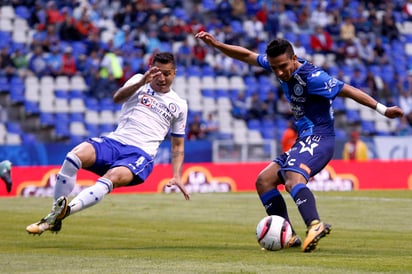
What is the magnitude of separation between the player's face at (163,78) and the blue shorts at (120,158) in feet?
2.81

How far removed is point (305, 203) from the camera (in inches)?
432

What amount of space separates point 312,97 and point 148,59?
20716mm

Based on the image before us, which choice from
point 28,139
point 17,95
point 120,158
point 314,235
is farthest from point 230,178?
point 314,235

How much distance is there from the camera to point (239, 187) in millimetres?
26594

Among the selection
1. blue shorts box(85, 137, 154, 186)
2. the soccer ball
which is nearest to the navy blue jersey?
the soccer ball

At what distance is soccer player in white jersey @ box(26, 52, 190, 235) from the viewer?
11.6 metres

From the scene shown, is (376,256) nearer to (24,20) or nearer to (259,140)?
(259,140)

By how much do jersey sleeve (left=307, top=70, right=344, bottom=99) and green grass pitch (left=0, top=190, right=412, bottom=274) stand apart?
176 centimetres

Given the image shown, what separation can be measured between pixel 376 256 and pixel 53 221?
3635mm

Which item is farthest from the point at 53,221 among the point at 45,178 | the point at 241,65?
the point at 241,65

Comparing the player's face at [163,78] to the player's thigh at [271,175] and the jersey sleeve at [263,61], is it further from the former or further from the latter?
the player's thigh at [271,175]

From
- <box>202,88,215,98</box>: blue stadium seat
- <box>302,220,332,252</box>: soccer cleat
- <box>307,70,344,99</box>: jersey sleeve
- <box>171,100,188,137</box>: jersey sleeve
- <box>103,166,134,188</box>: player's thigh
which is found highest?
<box>307,70,344,99</box>: jersey sleeve

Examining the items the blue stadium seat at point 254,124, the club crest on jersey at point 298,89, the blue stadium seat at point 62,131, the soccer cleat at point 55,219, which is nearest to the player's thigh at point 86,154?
the soccer cleat at point 55,219

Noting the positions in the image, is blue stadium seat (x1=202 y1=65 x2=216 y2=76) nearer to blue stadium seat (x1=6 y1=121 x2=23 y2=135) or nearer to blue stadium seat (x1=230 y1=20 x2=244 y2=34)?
blue stadium seat (x1=230 y1=20 x2=244 y2=34)
